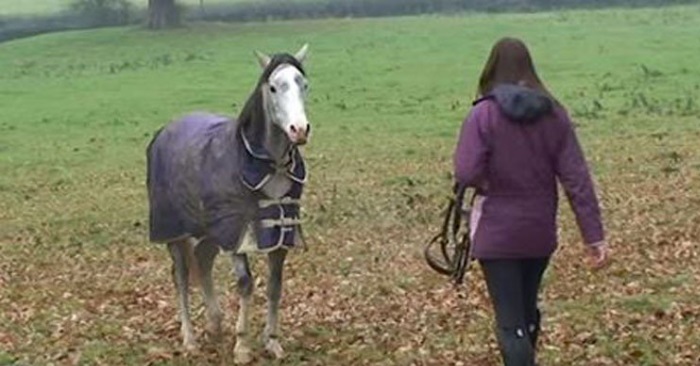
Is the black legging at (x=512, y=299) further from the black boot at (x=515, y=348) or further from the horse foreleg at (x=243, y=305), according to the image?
the horse foreleg at (x=243, y=305)

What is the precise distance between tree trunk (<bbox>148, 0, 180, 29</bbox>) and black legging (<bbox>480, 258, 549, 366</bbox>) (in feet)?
192

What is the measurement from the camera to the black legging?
26.7ft

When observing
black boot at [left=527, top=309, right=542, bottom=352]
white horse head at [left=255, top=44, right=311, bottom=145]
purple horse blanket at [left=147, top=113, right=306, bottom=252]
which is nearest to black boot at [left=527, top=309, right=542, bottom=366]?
black boot at [left=527, top=309, right=542, bottom=352]

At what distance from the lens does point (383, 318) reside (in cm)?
1238

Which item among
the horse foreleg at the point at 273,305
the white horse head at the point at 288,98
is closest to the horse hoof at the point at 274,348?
the horse foreleg at the point at 273,305

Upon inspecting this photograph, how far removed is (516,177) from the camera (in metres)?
8.05

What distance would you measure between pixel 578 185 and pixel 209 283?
4.55 meters

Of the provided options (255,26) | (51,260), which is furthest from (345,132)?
(255,26)

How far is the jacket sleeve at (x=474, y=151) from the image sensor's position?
7.98 m

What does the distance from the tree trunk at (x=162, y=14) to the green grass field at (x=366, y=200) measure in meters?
8.64

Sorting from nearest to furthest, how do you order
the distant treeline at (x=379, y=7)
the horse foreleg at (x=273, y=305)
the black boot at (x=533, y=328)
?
the black boot at (x=533, y=328) < the horse foreleg at (x=273, y=305) < the distant treeline at (x=379, y=7)

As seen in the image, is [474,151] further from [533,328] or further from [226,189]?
[226,189]

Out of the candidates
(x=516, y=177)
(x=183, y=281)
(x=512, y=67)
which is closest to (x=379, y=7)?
(x=183, y=281)

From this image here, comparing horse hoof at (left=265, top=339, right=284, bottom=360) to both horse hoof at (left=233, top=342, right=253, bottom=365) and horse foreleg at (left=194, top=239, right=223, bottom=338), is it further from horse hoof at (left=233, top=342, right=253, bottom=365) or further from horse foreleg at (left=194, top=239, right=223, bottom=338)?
horse foreleg at (left=194, top=239, right=223, bottom=338)
